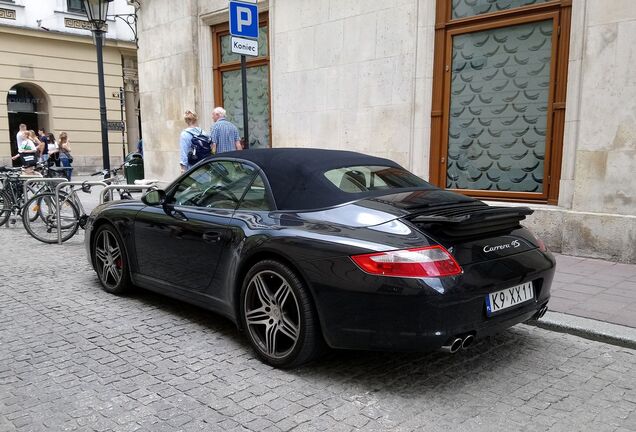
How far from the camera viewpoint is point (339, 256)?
3199 millimetres

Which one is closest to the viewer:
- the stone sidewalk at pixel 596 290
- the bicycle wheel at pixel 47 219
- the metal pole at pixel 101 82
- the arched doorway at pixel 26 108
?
the stone sidewalk at pixel 596 290

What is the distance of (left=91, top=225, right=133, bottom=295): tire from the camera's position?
5.18 metres

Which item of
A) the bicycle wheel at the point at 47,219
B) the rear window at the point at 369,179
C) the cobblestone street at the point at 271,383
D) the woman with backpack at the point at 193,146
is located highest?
the woman with backpack at the point at 193,146

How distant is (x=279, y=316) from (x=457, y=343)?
117cm

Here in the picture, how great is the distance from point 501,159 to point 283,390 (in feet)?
18.3

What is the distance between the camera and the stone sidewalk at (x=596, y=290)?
15.2ft

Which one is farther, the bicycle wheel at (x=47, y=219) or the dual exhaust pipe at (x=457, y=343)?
the bicycle wheel at (x=47, y=219)

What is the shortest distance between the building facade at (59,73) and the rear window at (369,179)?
21819 mm

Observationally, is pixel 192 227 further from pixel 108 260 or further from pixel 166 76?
pixel 166 76

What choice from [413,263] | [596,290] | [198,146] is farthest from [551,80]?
[413,263]

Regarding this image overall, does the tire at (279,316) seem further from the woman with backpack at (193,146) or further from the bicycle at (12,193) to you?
the bicycle at (12,193)

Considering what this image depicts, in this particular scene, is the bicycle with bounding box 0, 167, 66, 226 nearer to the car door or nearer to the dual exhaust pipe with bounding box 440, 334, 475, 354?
the car door

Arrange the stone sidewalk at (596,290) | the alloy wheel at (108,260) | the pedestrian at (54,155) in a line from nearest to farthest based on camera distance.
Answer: the stone sidewalk at (596,290) < the alloy wheel at (108,260) < the pedestrian at (54,155)

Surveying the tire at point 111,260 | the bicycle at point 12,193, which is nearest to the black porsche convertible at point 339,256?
the tire at point 111,260
